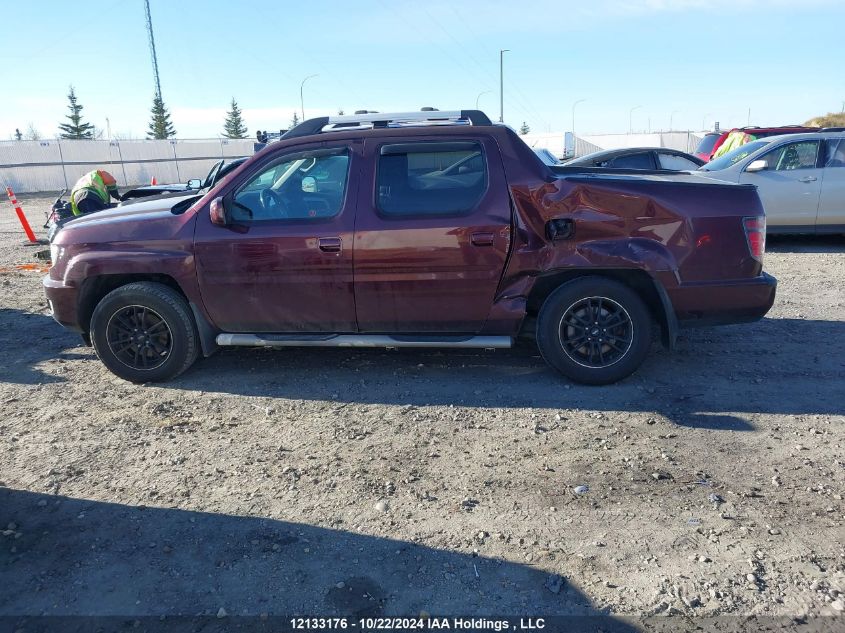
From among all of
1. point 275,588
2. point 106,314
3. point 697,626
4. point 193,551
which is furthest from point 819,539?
point 106,314

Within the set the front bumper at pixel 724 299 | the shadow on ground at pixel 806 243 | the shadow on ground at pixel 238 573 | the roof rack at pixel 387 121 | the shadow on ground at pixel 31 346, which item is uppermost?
the roof rack at pixel 387 121

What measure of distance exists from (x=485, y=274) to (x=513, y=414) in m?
1.03

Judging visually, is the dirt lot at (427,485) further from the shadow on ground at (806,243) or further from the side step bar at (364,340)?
the shadow on ground at (806,243)

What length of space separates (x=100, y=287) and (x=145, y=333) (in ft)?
1.79

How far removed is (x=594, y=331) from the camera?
4.93 m

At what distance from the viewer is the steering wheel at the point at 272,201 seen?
507 cm

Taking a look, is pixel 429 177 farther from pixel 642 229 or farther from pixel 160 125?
pixel 160 125

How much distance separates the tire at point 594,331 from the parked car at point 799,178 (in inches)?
257

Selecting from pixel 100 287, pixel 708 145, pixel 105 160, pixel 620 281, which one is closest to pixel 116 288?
pixel 100 287

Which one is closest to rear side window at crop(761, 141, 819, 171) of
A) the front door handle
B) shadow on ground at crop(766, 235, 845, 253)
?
shadow on ground at crop(766, 235, 845, 253)

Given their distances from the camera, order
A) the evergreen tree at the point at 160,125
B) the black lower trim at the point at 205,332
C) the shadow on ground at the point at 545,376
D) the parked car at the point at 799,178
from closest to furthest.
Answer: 1. the shadow on ground at the point at 545,376
2. the black lower trim at the point at 205,332
3. the parked car at the point at 799,178
4. the evergreen tree at the point at 160,125

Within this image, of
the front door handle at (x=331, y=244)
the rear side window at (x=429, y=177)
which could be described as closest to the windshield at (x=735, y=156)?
the rear side window at (x=429, y=177)

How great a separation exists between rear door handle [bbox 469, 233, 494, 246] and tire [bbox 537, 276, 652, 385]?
2.02ft

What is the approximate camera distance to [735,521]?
10.9ft
